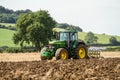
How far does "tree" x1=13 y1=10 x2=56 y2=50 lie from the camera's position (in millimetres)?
71250

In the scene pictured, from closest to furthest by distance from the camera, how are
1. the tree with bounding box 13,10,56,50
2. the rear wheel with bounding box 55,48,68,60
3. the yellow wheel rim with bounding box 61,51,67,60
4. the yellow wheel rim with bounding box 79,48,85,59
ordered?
the rear wheel with bounding box 55,48,68,60, the yellow wheel rim with bounding box 61,51,67,60, the yellow wheel rim with bounding box 79,48,85,59, the tree with bounding box 13,10,56,50

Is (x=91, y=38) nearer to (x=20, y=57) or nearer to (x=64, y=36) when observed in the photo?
(x=20, y=57)

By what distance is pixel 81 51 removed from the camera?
29391mm

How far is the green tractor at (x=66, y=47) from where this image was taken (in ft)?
92.3

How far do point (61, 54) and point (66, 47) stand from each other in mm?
1445

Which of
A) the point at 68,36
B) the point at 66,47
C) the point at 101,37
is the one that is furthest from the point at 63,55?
the point at 101,37

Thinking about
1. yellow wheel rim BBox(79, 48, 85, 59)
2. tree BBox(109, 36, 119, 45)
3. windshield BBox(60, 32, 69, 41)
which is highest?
windshield BBox(60, 32, 69, 41)

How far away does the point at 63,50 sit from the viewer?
27.7 metres

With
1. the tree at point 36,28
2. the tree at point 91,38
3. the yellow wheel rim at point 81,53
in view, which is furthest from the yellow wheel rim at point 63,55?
the tree at point 91,38

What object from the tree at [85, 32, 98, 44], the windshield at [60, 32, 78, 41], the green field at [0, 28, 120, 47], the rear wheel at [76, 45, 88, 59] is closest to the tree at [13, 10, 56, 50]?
the green field at [0, 28, 120, 47]

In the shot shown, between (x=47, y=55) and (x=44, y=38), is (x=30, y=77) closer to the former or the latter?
(x=47, y=55)

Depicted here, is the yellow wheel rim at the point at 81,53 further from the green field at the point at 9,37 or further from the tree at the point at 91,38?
the tree at the point at 91,38

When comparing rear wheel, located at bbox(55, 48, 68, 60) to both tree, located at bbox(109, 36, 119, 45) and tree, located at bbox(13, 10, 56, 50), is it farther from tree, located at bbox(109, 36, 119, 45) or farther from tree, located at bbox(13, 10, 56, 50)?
tree, located at bbox(109, 36, 119, 45)

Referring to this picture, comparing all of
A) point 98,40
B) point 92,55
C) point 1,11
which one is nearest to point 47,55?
point 92,55
